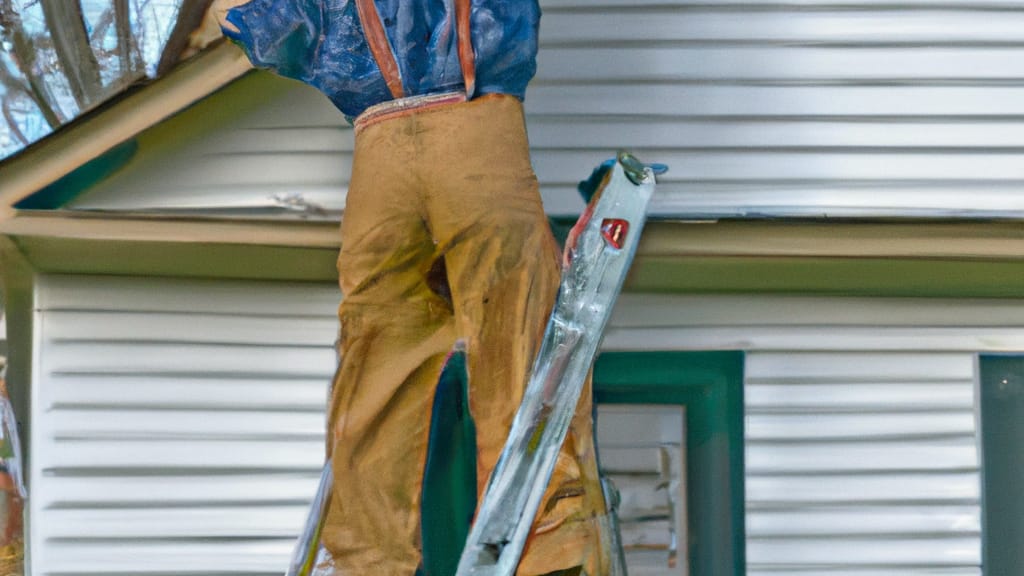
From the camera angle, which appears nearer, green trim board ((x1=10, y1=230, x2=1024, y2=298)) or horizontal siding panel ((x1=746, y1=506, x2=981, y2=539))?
green trim board ((x1=10, y1=230, x2=1024, y2=298))

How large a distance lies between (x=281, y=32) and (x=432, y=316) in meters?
0.75

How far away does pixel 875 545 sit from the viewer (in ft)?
12.3

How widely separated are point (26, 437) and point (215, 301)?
74cm

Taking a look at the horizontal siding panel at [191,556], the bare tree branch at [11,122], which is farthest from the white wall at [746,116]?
the bare tree branch at [11,122]

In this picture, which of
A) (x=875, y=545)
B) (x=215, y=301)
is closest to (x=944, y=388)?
(x=875, y=545)

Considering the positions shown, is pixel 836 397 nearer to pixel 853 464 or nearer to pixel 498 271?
pixel 853 464

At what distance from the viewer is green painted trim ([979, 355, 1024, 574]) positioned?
385 cm

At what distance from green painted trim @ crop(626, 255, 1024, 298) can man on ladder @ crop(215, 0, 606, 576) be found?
962 mm

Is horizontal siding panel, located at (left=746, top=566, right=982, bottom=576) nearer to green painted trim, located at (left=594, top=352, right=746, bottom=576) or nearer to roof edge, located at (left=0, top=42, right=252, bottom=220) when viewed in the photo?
green painted trim, located at (left=594, top=352, right=746, bottom=576)

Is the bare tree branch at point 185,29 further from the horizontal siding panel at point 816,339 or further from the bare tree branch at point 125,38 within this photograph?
the bare tree branch at point 125,38

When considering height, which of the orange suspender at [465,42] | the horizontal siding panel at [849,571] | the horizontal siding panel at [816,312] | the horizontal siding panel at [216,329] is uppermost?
the orange suspender at [465,42]

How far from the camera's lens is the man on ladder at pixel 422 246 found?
265 cm

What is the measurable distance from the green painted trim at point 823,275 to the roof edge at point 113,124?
1406 millimetres

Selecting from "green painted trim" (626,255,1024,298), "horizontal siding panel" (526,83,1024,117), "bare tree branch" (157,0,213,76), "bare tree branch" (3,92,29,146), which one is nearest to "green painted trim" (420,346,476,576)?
"green painted trim" (626,255,1024,298)
